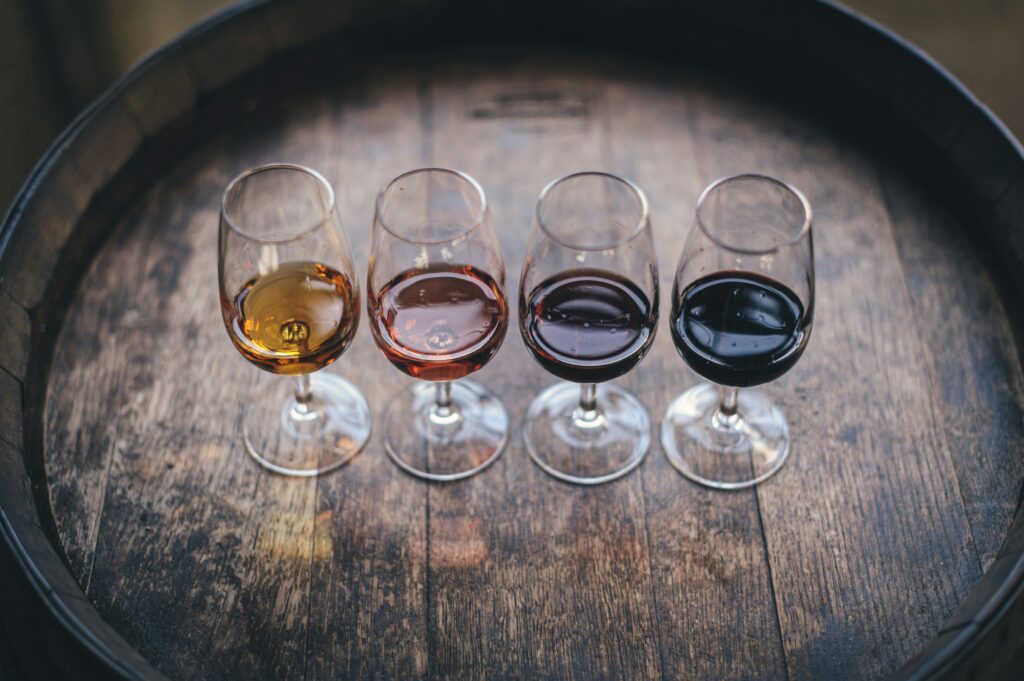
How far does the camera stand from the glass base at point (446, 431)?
4.42 feet

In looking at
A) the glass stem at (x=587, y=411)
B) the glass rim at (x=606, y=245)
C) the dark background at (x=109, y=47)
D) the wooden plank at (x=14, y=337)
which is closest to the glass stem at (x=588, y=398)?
the glass stem at (x=587, y=411)

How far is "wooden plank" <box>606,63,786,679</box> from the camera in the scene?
1.16 m

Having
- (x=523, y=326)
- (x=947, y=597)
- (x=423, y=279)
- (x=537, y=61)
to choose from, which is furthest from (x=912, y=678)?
(x=537, y=61)

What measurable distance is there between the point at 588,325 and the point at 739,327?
0.19 m

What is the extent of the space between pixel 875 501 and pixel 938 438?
0.13 m

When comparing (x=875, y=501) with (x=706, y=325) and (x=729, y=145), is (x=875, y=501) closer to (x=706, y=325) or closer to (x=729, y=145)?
(x=706, y=325)

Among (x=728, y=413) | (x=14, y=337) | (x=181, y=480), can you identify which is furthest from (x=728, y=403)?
(x=14, y=337)

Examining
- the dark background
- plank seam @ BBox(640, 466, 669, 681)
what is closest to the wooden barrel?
plank seam @ BBox(640, 466, 669, 681)

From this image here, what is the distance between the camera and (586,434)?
4.55 ft

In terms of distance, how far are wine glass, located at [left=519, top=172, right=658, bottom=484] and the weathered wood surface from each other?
0.04 metres

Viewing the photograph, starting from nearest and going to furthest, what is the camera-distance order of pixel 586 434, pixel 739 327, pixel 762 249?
pixel 762 249 → pixel 739 327 → pixel 586 434

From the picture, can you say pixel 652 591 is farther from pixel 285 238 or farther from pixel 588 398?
pixel 285 238

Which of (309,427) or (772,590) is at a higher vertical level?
(309,427)

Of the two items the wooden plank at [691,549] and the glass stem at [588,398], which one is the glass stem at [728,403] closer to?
the wooden plank at [691,549]
